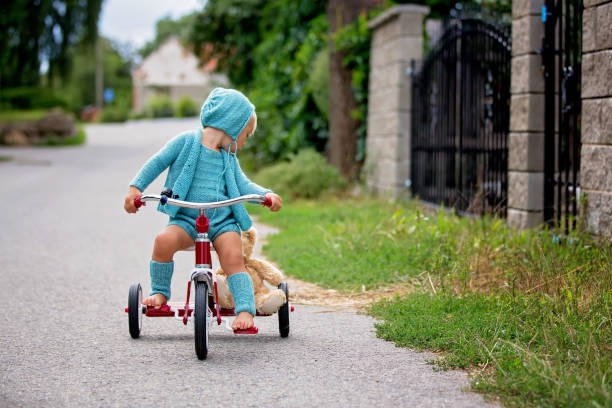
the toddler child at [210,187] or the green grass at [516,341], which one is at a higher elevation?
the toddler child at [210,187]

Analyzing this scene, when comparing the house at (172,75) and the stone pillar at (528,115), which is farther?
the house at (172,75)

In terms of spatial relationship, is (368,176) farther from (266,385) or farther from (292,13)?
(266,385)

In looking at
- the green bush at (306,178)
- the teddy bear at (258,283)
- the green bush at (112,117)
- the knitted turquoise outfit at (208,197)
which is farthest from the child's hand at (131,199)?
the green bush at (112,117)

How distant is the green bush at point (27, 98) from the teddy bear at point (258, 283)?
25.2 m

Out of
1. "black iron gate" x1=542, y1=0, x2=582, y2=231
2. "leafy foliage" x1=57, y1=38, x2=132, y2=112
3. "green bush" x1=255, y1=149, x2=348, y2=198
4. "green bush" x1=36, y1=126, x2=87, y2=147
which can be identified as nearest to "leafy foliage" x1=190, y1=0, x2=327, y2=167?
"green bush" x1=255, y1=149, x2=348, y2=198

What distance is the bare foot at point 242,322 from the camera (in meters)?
3.95

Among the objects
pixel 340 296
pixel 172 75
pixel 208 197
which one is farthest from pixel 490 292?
pixel 172 75

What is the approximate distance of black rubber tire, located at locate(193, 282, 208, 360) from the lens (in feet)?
12.3

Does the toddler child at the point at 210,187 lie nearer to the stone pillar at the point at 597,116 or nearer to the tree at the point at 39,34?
the stone pillar at the point at 597,116

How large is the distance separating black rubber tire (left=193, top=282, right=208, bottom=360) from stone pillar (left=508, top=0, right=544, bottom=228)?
3878mm

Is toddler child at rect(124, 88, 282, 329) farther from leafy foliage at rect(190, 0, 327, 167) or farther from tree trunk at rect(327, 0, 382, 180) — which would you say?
leafy foliage at rect(190, 0, 327, 167)

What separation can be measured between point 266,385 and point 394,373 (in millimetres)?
648

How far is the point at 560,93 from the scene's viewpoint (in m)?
6.32

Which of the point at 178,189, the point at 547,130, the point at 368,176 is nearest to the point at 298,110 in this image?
the point at 368,176
